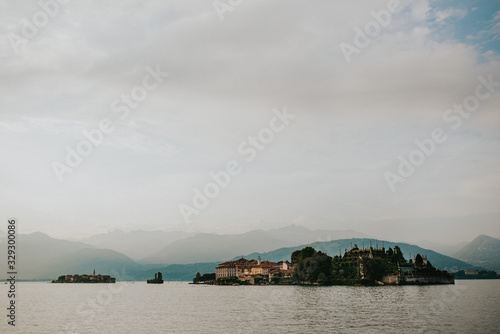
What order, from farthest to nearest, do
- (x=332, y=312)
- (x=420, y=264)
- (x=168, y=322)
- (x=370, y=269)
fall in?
1. (x=420, y=264)
2. (x=370, y=269)
3. (x=332, y=312)
4. (x=168, y=322)

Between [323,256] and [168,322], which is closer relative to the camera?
[168,322]

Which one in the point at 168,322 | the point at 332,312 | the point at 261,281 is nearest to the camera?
the point at 168,322

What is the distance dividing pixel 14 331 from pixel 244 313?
92.1 feet

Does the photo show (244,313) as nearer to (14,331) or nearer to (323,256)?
(14,331)

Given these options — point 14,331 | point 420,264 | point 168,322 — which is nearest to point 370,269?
point 420,264

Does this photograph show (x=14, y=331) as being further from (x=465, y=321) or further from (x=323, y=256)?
(x=323, y=256)

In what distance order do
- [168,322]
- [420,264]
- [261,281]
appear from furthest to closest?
[261,281] → [420,264] → [168,322]

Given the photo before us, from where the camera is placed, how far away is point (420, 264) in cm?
16125

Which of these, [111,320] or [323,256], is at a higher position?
[323,256]

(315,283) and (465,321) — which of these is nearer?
(465,321)

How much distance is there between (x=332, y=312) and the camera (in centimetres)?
5697

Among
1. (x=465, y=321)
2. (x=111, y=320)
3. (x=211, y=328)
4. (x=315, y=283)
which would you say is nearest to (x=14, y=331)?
(x=111, y=320)

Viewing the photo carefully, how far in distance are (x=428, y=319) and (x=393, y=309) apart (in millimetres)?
11362

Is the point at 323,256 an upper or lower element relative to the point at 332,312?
upper
